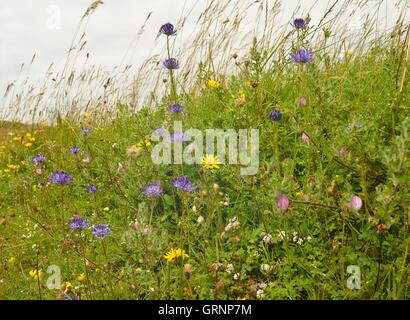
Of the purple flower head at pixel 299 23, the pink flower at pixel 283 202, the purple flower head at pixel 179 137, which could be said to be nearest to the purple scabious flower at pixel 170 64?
the purple flower head at pixel 179 137

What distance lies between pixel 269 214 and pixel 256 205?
0.09 meters

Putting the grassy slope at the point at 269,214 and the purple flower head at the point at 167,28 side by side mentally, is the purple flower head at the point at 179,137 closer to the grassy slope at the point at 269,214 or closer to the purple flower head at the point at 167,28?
the grassy slope at the point at 269,214

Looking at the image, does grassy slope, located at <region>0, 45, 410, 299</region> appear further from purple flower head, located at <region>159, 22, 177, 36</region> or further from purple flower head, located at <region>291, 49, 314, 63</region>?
purple flower head, located at <region>159, 22, 177, 36</region>

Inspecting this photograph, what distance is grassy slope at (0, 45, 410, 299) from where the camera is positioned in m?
1.81

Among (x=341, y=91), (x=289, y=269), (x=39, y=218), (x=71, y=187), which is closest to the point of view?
(x=289, y=269)

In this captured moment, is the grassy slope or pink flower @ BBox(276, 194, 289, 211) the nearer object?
pink flower @ BBox(276, 194, 289, 211)

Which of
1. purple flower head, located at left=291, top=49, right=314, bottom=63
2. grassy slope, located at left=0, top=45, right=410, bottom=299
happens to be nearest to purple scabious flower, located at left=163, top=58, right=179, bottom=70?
grassy slope, located at left=0, top=45, right=410, bottom=299

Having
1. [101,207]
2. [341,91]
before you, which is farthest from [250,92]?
[101,207]

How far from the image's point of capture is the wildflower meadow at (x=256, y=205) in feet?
5.93

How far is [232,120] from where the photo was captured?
9.46 ft

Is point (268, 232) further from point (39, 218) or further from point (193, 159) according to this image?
point (39, 218)

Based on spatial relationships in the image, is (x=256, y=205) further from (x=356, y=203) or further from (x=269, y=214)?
(x=356, y=203)

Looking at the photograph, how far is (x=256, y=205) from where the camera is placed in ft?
7.52
